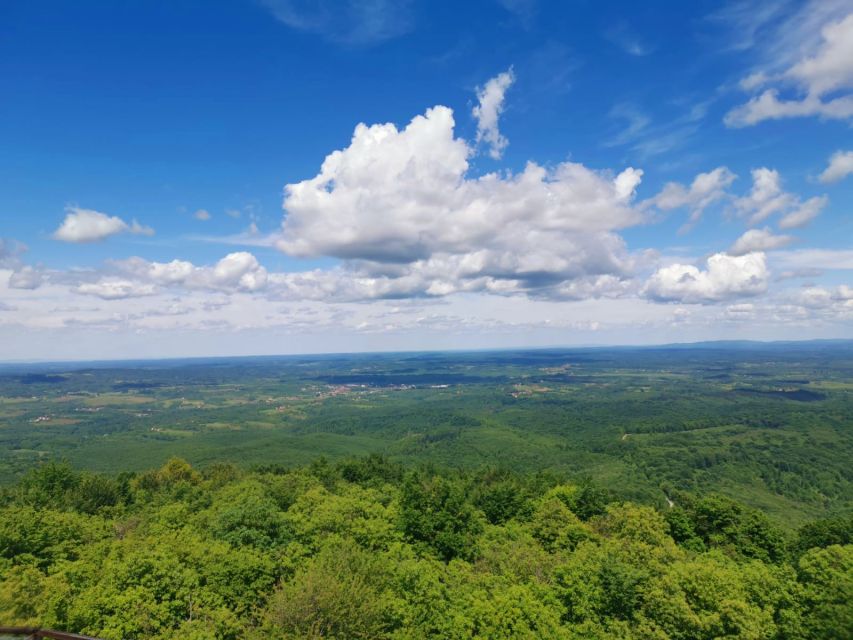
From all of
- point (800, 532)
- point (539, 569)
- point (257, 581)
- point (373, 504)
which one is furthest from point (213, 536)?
point (800, 532)

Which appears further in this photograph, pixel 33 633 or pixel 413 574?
pixel 413 574

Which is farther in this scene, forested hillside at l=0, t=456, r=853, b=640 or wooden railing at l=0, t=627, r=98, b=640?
forested hillside at l=0, t=456, r=853, b=640

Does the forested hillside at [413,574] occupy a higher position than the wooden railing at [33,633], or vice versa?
the wooden railing at [33,633]

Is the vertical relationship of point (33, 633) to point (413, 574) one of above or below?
above

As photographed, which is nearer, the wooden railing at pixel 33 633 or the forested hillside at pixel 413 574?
the wooden railing at pixel 33 633

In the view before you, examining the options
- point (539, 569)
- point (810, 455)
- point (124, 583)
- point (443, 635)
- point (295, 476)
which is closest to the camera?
point (443, 635)

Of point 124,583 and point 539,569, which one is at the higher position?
point 124,583

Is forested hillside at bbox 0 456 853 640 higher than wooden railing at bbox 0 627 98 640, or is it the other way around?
wooden railing at bbox 0 627 98 640

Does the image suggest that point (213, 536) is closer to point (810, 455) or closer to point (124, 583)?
point (124, 583)
